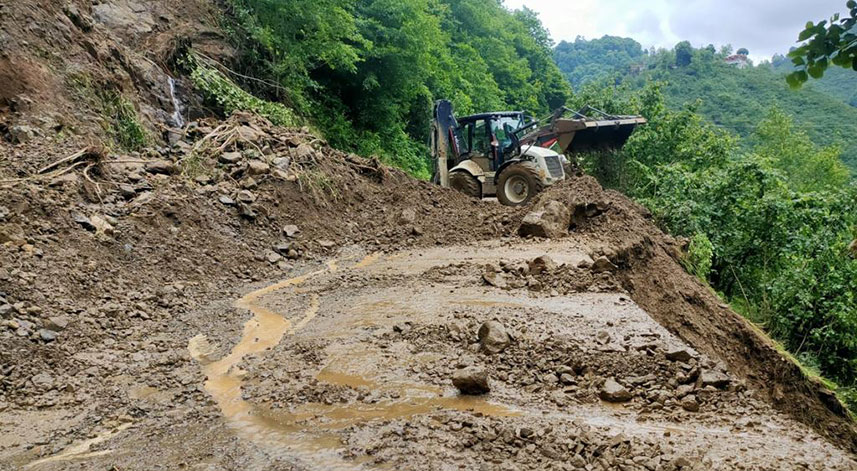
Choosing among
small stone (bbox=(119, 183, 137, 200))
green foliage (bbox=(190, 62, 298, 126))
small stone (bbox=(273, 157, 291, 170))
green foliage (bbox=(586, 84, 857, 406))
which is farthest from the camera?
green foliage (bbox=(190, 62, 298, 126))

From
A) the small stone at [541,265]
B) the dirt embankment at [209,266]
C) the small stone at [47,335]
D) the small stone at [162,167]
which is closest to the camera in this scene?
the dirt embankment at [209,266]

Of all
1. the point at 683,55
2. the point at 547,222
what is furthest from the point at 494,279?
the point at 683,55

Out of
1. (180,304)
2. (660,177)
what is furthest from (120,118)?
(660,177)

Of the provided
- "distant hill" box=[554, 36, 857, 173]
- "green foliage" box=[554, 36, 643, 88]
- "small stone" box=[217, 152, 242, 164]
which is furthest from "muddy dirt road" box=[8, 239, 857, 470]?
"green foliage" box=[554, 36, 643, 88]

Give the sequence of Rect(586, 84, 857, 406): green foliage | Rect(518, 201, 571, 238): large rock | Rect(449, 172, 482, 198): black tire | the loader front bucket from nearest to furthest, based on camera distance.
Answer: Rect(518, 201, 571, 238): large rock, Rect(586, 84, 857, 406): green foliage, Rect(449, 172, 482, 198): black tire, the loader front bucket

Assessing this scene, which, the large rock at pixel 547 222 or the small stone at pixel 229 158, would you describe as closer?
the large rock at pixel 547 222

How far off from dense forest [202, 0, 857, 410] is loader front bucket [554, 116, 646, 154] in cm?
155

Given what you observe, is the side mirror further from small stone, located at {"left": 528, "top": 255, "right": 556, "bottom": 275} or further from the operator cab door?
small stone, located at {"left": 528, "top": 255, "right": 556, "bottom": 275}

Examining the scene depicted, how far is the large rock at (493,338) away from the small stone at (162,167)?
651 centimetres

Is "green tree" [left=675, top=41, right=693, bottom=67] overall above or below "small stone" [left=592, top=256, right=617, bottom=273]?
above

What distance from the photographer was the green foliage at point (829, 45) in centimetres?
198

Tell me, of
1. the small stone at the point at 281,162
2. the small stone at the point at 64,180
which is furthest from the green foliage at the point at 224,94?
the small stone at the point at 64,180

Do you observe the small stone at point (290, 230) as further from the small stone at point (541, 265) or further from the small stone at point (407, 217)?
the small stone at point (541, 265)

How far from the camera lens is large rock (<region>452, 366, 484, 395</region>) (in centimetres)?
470
